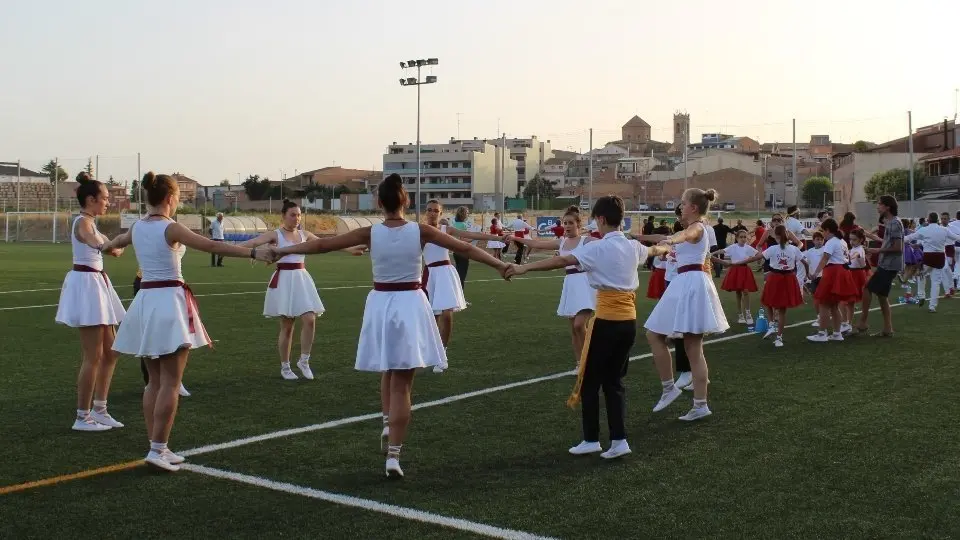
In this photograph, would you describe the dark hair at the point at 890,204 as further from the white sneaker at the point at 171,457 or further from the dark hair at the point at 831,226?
the white sneaker at the point at 171,457

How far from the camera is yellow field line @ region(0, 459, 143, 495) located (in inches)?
255

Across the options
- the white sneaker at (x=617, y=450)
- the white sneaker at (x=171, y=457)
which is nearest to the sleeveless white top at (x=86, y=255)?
the white sneaker at (x=171, y=457)

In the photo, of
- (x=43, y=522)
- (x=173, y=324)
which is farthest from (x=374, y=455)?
(x=43, y=522)

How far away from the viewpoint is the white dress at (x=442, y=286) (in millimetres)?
12031

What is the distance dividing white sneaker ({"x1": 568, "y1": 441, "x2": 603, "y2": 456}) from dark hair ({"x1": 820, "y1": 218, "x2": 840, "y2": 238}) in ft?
28.0

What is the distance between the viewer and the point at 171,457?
7023mm

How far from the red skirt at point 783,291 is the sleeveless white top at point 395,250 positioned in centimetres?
896

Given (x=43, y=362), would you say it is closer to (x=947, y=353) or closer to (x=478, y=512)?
(x=478, y=512)

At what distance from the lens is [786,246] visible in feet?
46.6

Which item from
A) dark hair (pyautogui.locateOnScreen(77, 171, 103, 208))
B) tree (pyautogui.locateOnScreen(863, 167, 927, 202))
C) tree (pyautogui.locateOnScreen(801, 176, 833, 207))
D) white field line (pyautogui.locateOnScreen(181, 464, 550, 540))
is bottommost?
white field line (pyautogui.locateOnScreen(181, 464, 550, 540))

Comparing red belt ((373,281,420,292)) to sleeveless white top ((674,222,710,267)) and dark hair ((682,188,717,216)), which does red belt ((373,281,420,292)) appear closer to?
dark hair ((682,188,717,216))

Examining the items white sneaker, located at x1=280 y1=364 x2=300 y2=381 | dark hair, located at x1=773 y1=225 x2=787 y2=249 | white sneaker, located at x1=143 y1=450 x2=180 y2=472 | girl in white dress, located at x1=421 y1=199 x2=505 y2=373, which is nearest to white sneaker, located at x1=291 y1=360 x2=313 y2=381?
white sneaker, located at x1=280 y1=364 x2=300 y2=381

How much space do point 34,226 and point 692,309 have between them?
63.4 m

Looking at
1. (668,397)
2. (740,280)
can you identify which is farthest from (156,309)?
(740,280)
